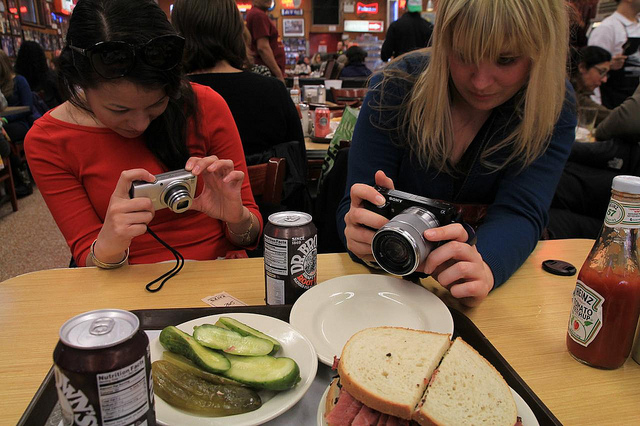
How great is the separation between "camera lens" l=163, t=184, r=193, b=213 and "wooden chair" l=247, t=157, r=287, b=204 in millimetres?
607

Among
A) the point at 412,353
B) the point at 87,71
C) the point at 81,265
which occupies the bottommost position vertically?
the point at 81,265

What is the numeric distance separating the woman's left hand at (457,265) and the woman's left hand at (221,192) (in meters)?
0.54

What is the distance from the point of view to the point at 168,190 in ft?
3.37

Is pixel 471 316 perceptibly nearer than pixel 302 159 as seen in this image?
Yes

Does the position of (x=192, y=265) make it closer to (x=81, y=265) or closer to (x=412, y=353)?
(x=81, y=265)

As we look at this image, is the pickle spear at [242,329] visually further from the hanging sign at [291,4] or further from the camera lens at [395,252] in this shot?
the hanging sign at [291,4]

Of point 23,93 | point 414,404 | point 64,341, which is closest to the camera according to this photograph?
point 64,341

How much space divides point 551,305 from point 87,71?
120cm

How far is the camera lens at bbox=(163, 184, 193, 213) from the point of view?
1.02 meters

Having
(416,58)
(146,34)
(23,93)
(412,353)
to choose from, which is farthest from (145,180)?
(23,93)

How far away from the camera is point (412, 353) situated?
28.0 inches

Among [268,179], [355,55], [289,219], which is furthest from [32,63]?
[289,219]

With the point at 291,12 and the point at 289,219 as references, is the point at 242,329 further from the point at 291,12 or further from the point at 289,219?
the point at 291,12

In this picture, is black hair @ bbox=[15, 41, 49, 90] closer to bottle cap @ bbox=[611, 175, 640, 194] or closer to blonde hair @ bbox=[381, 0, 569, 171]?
blonde hair @ bbox=[381, 0, 569, 171]
